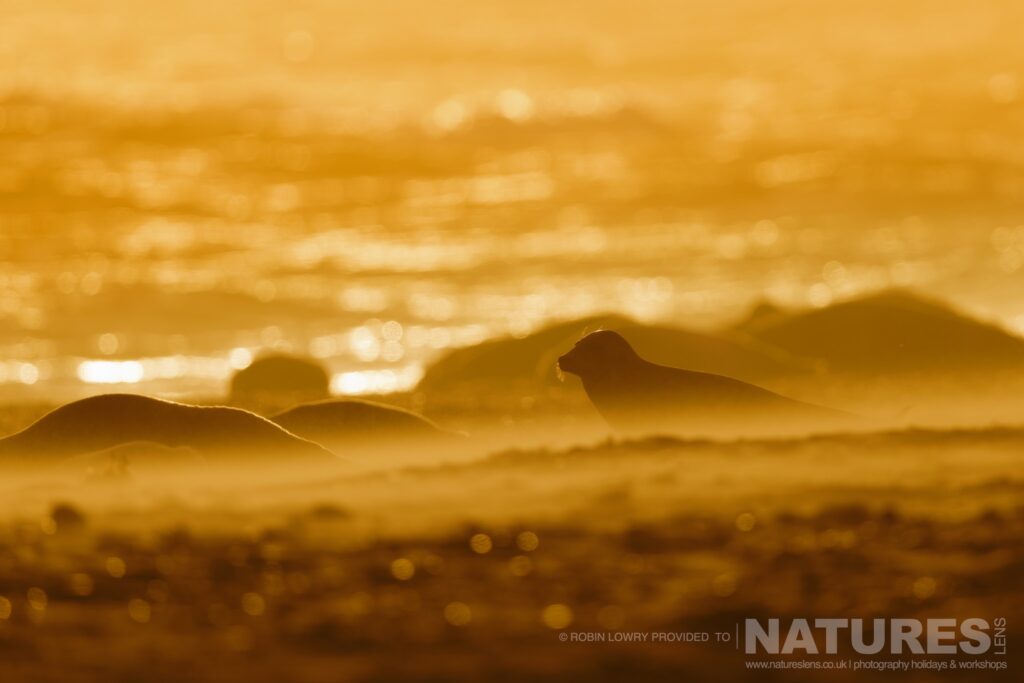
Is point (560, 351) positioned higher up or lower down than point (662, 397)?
higher up

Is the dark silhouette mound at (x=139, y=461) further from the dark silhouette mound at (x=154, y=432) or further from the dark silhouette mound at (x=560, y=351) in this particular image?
the dark silhouette mound at (x=560, y=351)

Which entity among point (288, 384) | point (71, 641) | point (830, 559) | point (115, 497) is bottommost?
point (71, 641)

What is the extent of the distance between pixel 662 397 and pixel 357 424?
3.15 meters

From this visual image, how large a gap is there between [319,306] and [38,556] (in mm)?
35278

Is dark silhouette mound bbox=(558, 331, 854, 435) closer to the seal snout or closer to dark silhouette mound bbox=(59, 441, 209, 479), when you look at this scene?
the seal snout

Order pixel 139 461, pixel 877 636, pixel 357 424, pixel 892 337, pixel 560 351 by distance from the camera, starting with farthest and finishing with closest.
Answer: pixel 892 337 → pixel 560 351 → pixel 357 424 → pixel 139 461 → pixel 877 636

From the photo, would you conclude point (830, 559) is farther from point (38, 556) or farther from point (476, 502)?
point (38, 556)

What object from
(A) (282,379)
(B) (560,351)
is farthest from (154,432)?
(A) (282,379)

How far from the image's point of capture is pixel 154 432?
18.9 metres

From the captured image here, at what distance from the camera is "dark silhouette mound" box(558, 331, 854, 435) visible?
19609 mm

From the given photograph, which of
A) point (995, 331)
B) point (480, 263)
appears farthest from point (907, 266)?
point (995, 331)

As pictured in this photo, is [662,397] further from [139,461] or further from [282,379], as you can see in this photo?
[282,379]

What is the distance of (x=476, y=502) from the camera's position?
49.8ft

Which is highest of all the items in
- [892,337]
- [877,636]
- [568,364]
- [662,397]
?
[892,337]
